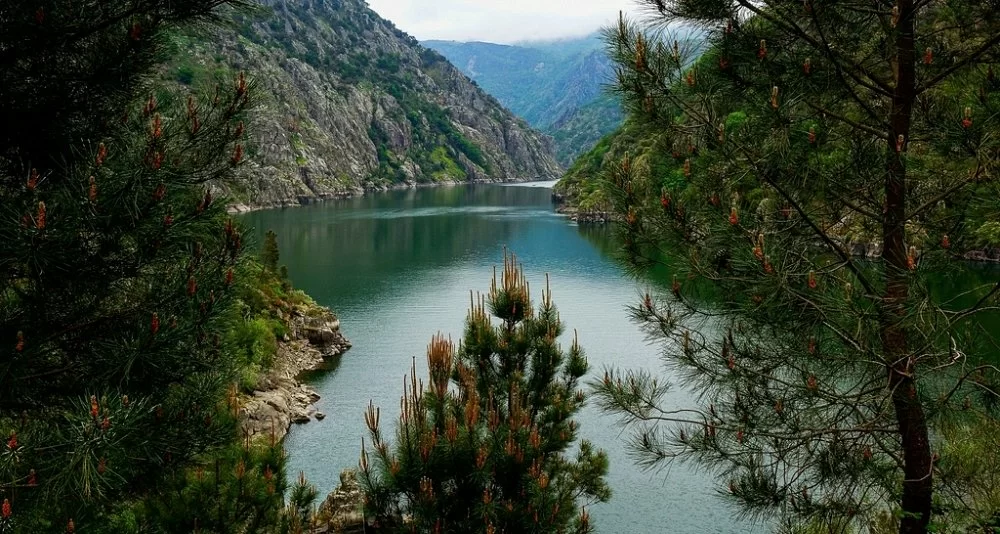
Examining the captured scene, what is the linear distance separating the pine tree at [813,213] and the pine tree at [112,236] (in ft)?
12.9

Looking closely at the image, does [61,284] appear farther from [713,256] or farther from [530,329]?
[530,329]

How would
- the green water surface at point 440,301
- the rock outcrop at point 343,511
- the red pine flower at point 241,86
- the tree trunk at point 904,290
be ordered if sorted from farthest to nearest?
the green water surface at point 440,301, the rock outcrop at point 343,511, the tree trunk at point 904,290, the red pine flower at point 241,86

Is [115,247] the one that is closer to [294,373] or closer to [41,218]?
[41,218]

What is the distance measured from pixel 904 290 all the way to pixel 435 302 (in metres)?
44.0

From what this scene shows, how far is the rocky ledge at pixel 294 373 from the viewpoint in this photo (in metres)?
26.1

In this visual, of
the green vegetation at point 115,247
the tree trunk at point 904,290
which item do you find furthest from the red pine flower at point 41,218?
the tree trunk at point 904,290

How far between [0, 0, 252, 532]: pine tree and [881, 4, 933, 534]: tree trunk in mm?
5782

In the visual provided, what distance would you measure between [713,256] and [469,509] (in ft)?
21.7

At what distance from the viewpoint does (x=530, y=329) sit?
43.7 ft

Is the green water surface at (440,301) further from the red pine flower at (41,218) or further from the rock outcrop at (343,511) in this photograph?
the red pine flower at (41,218)

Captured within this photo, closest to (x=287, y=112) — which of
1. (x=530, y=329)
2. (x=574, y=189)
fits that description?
(x=574, y=189)

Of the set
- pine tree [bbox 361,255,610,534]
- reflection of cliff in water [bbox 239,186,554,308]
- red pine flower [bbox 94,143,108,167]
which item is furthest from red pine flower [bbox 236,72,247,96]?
reflection of cliff in water [bbox 239,186,554,308]

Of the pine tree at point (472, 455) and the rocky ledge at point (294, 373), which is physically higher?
the pine tree at point (472, 455)

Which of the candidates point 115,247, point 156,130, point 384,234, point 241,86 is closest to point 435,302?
point 384,234
